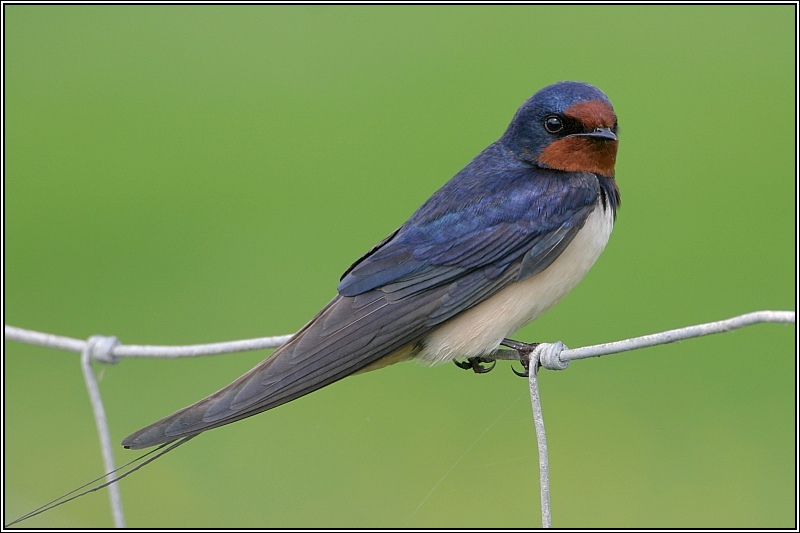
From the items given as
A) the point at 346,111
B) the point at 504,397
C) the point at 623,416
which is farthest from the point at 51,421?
the point at 346,111

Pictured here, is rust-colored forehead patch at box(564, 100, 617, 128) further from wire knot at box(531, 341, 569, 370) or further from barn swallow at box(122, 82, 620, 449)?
wire knot at box(531, 341, 569, 370)

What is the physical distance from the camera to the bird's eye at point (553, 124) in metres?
2.46

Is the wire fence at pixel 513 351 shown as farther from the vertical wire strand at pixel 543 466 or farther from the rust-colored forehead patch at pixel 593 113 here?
the rust-colored forehead patch at pixel 593 113

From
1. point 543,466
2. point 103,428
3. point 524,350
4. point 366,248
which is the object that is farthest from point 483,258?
point 366,248

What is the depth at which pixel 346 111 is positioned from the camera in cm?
686

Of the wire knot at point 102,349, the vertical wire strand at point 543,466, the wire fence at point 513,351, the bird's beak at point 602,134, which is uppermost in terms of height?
the bird's beak at point 602,134

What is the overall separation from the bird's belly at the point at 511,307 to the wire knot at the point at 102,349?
2.05ft

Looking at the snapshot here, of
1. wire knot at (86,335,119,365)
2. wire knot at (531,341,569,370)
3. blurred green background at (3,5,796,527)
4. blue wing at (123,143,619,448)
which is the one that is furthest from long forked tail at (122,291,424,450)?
blurred green background at (3,5,796,527)

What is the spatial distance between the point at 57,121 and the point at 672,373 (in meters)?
4.38

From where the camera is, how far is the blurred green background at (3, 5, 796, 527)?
12.2 feet

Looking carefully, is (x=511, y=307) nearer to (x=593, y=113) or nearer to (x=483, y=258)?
(x=483, y=258)

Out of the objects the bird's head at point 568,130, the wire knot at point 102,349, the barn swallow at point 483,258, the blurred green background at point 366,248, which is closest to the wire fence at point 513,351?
the wire knot at point 102,349

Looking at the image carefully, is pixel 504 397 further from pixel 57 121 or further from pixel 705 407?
pixel 57 121

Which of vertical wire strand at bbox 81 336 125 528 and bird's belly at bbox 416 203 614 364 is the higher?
bird's belly at bbox 416 203 614 364
